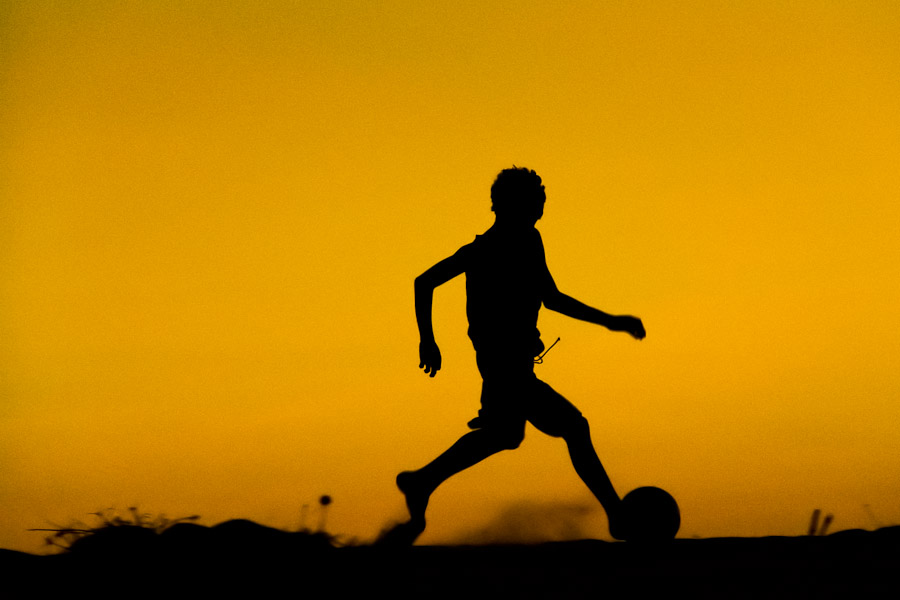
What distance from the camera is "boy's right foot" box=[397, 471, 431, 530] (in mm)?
6812

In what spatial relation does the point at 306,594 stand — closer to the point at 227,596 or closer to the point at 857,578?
the point at 227,596

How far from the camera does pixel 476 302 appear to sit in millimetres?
6887

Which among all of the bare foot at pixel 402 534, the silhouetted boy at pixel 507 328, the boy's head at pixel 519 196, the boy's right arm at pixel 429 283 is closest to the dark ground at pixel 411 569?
the bare foot at pixel 402 534

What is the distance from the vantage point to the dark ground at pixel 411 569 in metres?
6.02

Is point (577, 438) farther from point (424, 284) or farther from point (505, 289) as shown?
point (424, 284)

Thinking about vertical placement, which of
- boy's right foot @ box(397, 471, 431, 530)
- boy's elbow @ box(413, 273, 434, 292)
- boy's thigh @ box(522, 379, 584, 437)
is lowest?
boy's right foot @ box(397, 471, 431, 530)

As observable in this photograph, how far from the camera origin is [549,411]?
6.82 meters

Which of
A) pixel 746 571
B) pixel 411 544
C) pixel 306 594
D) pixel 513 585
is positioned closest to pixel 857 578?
pixel 746 571

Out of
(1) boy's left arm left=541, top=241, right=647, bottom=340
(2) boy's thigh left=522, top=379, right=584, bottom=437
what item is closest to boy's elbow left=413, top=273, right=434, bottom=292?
(1) boy's left arm left=541, top=241, right=647, bottom=340

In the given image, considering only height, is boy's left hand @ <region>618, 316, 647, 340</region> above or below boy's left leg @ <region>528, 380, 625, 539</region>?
above

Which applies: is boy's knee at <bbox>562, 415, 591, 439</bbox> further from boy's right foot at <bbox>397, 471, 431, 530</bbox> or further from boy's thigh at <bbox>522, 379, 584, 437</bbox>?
boy's right foot at <bbox>397, 471, 431, 530</bbox>

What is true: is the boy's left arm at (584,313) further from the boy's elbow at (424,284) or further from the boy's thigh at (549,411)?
the boy's elbow at (424,284)

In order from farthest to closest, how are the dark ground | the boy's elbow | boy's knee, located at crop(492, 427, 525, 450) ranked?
the boy's elbow
boy's knee, located at crop(492, 427, 525, 450)
the dark ground

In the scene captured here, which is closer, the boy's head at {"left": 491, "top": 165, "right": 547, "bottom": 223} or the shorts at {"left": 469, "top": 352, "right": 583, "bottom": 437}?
the shorts at {"left": 469, "top": 352, "right": 583, "bottom": 437}
